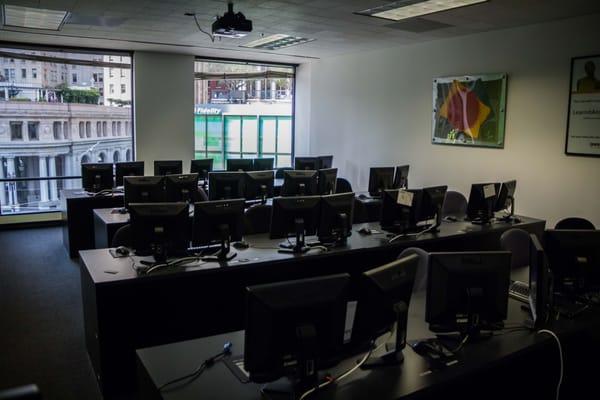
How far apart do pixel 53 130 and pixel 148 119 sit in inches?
57.1

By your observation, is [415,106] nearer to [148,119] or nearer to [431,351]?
[148,119]

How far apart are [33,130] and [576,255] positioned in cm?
758

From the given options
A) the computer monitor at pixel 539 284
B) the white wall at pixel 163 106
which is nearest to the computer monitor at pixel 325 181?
the computer monitor at pixel 539 284

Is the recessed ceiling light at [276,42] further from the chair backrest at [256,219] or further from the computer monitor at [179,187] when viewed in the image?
the chair backrest at [256,219]

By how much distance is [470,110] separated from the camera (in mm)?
6203

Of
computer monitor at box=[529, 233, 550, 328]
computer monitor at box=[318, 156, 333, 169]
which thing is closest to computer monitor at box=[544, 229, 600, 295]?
computer monitor at box=[529, 233, 550, 328]

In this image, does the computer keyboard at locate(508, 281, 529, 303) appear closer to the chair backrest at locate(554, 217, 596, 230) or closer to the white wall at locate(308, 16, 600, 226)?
the chair backrest at locate(554, 217, 596, 230)

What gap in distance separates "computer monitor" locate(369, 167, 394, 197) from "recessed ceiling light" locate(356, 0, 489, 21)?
1703 millimetres

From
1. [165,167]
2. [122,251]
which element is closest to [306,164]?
[165,167]

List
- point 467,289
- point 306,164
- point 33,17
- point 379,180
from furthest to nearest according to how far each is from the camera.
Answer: point 306,164
point 379,180
point 33,17
point 467,289

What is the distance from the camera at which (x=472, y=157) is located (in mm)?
6258

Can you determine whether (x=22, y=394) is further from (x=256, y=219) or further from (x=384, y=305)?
(x=256, y=219)

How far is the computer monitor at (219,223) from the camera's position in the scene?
327 centimetres

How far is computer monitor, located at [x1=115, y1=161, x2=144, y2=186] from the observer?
603 cm
